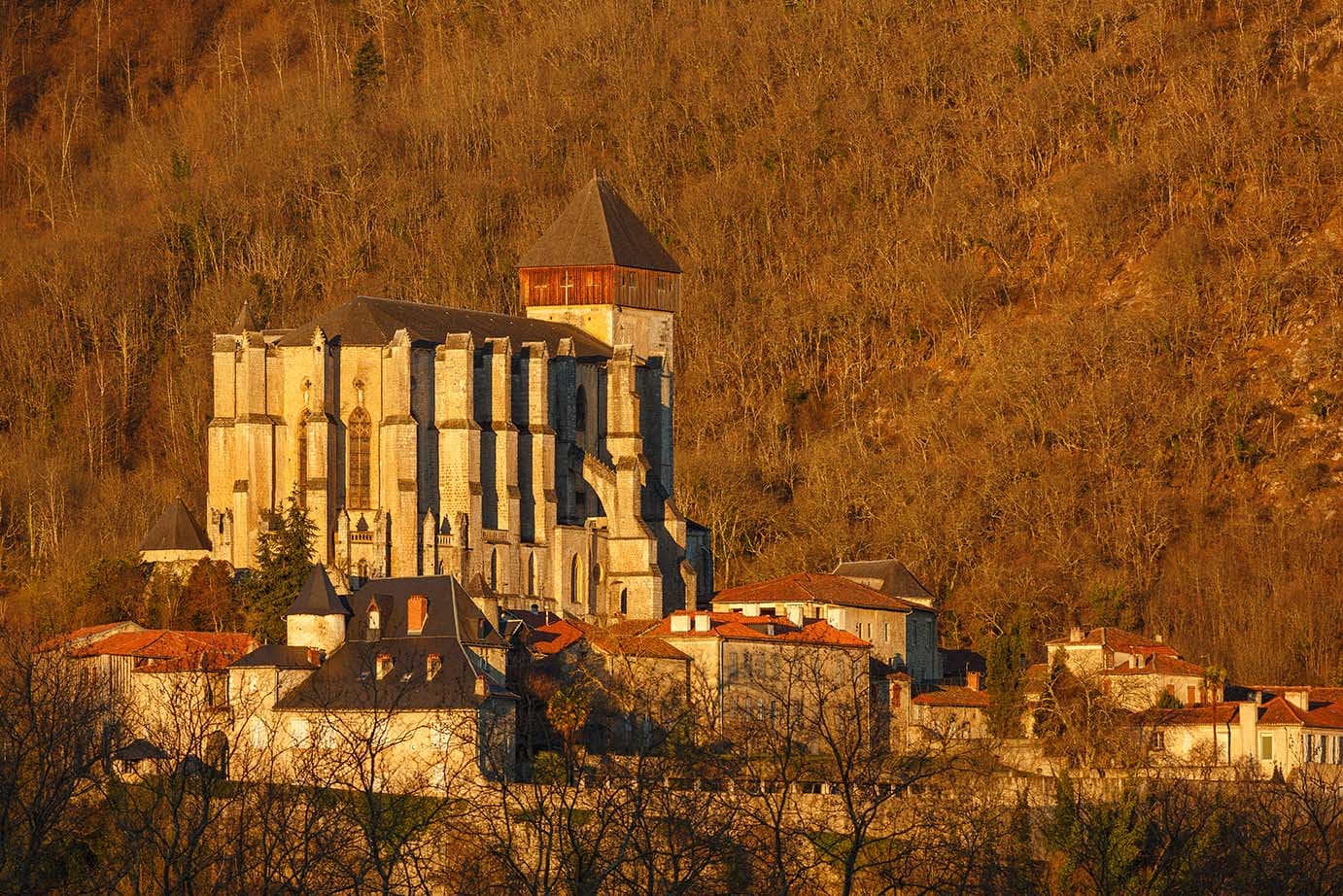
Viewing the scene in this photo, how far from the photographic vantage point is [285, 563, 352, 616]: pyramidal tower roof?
66.0 metres

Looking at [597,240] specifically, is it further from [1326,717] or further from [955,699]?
[1326,717]

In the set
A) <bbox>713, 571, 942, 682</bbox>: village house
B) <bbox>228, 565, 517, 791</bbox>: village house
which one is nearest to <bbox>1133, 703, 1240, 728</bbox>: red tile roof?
<bbox>713, 571, 942, 682</bbox>: village house

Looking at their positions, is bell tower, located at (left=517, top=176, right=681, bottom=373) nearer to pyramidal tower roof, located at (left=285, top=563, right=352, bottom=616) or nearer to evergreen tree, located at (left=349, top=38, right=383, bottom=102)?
pyramidal tower roof, located at (left=285, top=563, right=352, bottom=616)

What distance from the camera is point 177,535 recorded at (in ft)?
256

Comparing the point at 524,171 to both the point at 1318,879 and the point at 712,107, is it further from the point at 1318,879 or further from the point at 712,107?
the point at 1318,879

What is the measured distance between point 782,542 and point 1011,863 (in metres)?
38.2

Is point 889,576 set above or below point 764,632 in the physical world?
above

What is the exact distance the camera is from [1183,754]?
221 ft

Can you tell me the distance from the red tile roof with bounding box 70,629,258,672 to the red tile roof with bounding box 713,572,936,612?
1400cm

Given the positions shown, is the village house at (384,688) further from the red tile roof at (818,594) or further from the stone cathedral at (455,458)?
the red tile roof at (818,594)

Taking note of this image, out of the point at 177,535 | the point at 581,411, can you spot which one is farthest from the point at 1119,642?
the point at 177,535

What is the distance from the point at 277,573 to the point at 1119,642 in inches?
836

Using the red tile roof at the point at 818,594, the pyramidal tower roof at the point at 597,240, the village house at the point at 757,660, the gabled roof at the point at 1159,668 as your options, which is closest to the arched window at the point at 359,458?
the red tile roof at the point at 818,594

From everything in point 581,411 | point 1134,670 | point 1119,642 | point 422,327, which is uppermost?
point 422,327
